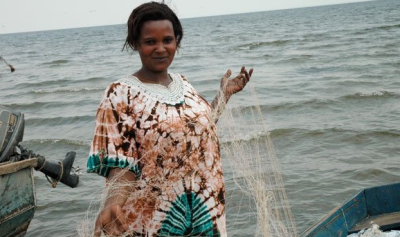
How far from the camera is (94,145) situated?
5.06 ft

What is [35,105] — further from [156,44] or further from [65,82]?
A: [156,44]

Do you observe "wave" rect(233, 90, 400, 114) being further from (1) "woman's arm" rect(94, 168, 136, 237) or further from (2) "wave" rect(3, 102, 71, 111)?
(1) "woman's arm" rect(94, 168, 136, 237)

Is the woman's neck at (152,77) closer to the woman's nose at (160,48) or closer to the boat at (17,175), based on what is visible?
the woman's nose at (160,48)

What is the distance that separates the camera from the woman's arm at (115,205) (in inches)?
59.9

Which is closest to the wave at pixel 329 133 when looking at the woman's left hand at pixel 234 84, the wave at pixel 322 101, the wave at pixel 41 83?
the wave at pixel 322 101

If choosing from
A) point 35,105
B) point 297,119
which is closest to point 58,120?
point 35,105

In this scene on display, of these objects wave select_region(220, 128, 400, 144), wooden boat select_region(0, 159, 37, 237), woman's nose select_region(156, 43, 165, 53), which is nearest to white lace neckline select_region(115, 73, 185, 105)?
woman's nose select_region(156, 43, 165, 53)

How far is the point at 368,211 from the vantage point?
4539mm

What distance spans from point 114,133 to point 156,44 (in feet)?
1.17

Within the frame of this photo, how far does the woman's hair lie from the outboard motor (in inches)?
63.0

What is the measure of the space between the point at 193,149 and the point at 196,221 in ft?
0.88

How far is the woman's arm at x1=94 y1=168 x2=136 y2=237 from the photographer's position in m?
1.52

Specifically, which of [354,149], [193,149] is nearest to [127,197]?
[193,149]

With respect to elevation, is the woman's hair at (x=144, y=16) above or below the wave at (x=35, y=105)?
above
